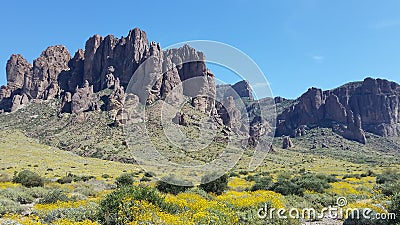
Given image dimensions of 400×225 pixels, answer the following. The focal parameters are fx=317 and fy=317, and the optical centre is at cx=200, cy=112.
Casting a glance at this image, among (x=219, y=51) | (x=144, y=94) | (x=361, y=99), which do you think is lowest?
(x=219, y=51)

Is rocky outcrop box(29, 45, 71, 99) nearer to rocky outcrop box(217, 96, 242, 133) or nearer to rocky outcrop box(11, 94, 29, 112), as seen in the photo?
rocky outcrop box(11, 94, 29, 112)

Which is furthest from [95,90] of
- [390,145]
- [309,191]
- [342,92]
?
[342,92]

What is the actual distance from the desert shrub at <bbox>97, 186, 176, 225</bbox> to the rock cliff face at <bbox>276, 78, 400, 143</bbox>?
6631 inches

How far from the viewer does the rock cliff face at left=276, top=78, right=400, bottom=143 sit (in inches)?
6828

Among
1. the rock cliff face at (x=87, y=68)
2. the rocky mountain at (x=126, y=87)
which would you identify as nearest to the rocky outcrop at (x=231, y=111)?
the rocky mountain at (x=126, y=87)

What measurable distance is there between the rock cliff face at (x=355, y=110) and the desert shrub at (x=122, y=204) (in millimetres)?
168417

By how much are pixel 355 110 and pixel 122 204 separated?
20308 centimetres

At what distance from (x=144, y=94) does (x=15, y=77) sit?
103 metres

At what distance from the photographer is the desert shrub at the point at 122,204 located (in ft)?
34.3

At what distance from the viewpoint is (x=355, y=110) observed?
189875 millimetres

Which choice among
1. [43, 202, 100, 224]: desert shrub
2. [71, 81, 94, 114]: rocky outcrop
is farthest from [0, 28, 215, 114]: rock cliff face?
[43, 202, 100, 224]: desert shrub

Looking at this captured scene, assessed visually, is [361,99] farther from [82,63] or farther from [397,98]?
[82,63]

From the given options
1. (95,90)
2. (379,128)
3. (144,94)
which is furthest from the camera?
(379,128)

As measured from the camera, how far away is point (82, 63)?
157000mm
